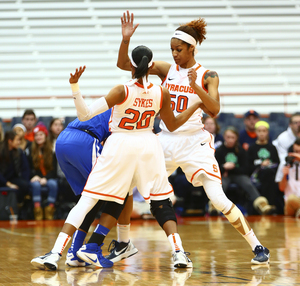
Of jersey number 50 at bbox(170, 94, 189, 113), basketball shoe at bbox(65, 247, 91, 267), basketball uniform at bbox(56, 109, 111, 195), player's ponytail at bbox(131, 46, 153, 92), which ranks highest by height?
player's ponytail at bbox(131, 46, 153, 92)

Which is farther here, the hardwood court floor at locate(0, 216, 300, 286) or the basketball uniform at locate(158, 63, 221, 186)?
the basketball uniform at locate(158, 63, 221, 186)

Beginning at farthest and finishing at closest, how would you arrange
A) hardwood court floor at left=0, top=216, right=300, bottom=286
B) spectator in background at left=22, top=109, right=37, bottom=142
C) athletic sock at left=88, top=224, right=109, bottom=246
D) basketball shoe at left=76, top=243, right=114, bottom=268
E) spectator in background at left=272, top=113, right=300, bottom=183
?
spectator in background at left=22, top=109, right=37, bottom=142 → spectator in background at left=272, top=113, right=300, bottom=183 → athletic sock at left=88, top=224, right=109, bottom=246 → basketball shoe at left=76, top=243, right=114, bottom=268 → hardwood court floor at left=0, top=216, right=300, bottom=286

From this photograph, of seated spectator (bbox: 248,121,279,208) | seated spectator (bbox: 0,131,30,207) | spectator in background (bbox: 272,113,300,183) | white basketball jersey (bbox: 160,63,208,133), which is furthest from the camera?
spectator in background (bbox: 272,113,300,183)

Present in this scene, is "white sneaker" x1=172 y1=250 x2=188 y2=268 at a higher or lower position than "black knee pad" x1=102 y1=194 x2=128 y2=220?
lower

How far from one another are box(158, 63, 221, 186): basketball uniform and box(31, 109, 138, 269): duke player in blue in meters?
0.60

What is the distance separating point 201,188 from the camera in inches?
338

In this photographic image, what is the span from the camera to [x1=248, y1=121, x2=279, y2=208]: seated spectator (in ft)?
28.5

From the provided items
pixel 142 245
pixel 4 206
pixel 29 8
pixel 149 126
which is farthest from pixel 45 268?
pixel 29 8

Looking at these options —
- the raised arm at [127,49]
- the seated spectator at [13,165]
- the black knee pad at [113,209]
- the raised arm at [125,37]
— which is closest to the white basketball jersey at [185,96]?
the raised arm at [127,49]

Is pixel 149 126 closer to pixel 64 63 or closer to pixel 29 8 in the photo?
pixel 64 63

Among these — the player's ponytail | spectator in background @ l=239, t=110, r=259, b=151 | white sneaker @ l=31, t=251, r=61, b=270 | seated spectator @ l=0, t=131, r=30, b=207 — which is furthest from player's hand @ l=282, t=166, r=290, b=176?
white sneaker @ l=31, t=251, r=61, b=270

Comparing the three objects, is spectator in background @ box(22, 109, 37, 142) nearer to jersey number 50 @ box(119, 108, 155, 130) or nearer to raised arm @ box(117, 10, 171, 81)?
raised arm @ box(117, 10, 171, 81)

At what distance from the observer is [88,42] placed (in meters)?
13.3

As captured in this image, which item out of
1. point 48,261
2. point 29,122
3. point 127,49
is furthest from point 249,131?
point 48,261
